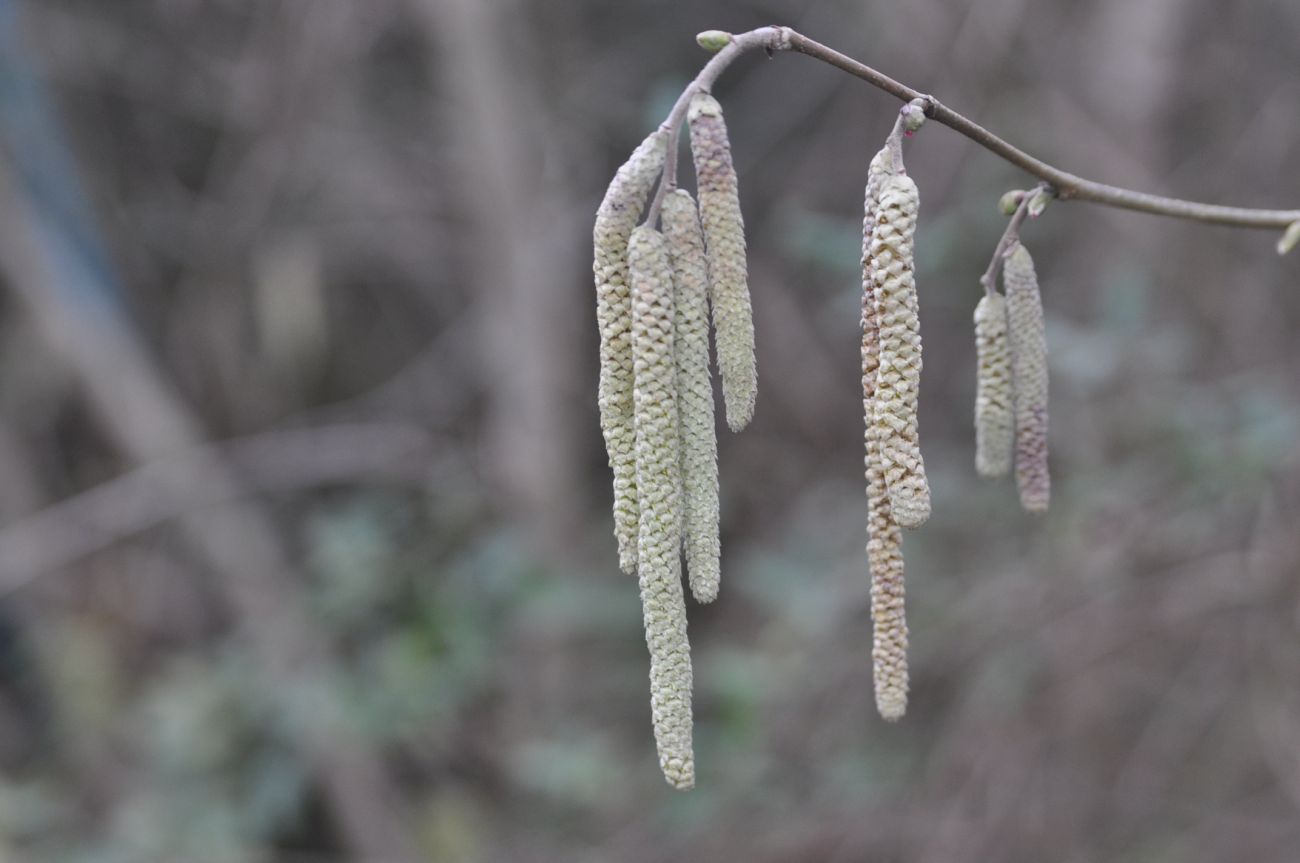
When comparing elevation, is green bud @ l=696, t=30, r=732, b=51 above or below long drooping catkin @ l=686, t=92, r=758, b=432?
above

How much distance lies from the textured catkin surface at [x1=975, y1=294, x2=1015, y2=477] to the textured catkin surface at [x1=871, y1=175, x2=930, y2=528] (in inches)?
9.5

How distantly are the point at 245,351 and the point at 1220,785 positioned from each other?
9.58 ft

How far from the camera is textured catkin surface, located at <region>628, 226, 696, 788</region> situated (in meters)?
0.82

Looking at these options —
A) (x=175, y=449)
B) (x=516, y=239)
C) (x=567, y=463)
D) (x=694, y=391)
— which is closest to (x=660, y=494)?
(x=694, y=391)

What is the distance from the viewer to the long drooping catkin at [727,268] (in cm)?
84

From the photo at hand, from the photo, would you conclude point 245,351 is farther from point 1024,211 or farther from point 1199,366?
point 1024,211

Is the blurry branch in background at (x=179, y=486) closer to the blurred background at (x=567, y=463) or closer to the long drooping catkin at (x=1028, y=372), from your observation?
the blurred background at (x=567, y=463)

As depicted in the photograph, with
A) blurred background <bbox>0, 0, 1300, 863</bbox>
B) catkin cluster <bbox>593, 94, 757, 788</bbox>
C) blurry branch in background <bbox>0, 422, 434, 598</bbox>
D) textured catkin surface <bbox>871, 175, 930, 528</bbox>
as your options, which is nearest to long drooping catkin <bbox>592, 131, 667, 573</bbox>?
catkin cluster <bbox>593, 94, 757, 788</bbox>

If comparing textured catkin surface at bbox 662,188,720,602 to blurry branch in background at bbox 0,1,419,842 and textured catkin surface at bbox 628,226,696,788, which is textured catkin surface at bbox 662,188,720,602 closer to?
textured catkin surface at bbox 628,226,696,788

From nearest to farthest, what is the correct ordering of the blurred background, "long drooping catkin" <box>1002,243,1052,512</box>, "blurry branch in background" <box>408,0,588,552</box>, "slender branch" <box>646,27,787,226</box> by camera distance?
"slender branch" <box>646,27,787,226</box>
"long drooping catkin" <box>1002,243,1052,512</box>
the blurred background
"blurry branch in background" <box>408,0,588,552</box>

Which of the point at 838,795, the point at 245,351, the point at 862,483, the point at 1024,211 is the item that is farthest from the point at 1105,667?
the point at 245,351

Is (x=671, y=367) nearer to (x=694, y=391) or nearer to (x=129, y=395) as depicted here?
(x=694, y=391)

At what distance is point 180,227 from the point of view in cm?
352

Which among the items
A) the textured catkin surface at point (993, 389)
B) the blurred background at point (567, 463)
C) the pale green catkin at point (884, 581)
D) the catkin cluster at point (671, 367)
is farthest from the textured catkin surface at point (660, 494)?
the blurred background at point (567, 463)
